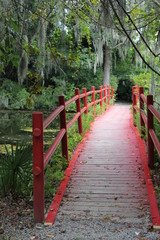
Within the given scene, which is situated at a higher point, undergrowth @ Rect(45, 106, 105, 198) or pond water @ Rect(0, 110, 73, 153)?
undergrowth @ Rect(45, 106, 105, 198)

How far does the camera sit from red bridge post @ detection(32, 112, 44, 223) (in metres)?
3.14

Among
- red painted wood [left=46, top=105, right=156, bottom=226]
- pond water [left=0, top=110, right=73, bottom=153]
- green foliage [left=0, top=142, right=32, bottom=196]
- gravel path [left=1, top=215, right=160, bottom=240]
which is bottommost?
pond water [left=0, top=110, right=73, bottom=153]

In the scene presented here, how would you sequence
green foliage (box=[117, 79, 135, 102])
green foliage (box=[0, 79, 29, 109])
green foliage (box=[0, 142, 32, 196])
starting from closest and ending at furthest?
green foliage (box=[0, 142, 32, 196]) < green foliage (box=[0, 79, 29, 109]) < green foliage (box=[117, 79, 135, 102])

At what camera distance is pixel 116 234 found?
113 inches

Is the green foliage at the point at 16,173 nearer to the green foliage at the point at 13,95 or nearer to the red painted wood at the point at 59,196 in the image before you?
the red painted wood at the point at 59,196

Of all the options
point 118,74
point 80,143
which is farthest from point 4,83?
point 80,143

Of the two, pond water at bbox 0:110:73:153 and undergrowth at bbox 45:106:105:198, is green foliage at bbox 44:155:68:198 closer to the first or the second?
undergrowth at bbox 45:106:105:198

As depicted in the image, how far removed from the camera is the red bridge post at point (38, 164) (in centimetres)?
314

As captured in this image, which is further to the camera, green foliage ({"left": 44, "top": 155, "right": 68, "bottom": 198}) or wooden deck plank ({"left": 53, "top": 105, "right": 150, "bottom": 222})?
green foliage ({"left": 44, "top": 155, "right": 68, "bottom": 198})

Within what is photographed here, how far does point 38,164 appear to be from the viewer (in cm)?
316

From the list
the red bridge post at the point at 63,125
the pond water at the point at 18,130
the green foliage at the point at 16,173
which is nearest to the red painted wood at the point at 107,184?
the red bridge post at the point at 63,125

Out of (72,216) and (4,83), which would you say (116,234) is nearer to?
(72,216)

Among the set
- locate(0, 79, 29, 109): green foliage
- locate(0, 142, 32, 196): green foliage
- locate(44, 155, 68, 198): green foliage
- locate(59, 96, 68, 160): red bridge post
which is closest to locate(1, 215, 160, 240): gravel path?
locate(44, 155, 68, 198): green foliage

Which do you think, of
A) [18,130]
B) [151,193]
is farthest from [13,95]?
[151,193]
